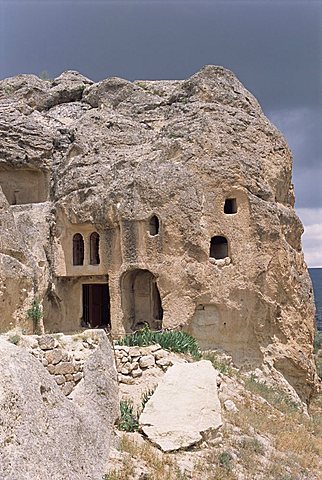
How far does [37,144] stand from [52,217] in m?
3.62

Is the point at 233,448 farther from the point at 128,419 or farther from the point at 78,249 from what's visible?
the point at 78,249

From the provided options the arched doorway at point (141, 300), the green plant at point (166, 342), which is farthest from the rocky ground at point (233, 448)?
the arched doorway at point (141, 300)

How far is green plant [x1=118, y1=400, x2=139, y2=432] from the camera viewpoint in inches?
340

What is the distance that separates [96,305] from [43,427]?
50.6ft

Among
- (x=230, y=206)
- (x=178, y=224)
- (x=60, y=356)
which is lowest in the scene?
(x=60, y=356)

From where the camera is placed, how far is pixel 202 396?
373 inches

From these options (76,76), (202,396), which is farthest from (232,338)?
(76,76)

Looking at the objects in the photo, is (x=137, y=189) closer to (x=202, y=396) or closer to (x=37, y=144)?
(x=37, y=144)

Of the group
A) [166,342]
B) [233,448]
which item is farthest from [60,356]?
[166,342]

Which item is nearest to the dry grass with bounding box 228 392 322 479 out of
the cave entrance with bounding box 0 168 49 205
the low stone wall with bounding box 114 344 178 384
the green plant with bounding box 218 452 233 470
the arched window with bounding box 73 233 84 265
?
the green plant with bounding box 218 452 233 470

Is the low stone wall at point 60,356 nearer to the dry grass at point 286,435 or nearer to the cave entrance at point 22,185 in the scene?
the dry grass at point 286,435

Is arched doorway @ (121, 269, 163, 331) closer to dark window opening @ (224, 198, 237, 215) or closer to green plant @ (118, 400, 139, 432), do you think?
dark window opening @ (224, 198, 237, 215)

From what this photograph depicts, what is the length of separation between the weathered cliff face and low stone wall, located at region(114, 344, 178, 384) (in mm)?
4609

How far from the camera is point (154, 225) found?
58.2ft
